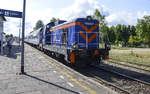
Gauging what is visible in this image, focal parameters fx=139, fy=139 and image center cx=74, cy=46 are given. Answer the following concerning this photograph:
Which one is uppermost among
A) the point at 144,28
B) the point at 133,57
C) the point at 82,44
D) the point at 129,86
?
the point at 144,28

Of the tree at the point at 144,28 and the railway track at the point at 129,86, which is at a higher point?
the tree at the point at 144,28

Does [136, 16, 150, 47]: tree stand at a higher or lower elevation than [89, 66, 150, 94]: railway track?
higher

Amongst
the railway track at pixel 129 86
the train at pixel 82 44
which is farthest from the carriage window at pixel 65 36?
the railway track at pixel 129 86

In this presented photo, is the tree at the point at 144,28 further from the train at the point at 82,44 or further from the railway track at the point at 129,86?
the railway track at the point at 129,86

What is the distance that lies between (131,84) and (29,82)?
4472mm

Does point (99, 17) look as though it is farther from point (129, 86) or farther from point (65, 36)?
point (129, 86)

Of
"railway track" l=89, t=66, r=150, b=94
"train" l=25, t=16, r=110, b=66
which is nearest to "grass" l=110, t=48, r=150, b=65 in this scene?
"train" l=25, t=16, r=110, b=66

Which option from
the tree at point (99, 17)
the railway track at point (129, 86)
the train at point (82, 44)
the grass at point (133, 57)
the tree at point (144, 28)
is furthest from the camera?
the tree at point (144, 28)

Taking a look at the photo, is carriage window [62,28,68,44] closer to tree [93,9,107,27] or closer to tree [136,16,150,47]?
tree [93,9,107,27]

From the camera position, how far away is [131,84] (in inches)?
247

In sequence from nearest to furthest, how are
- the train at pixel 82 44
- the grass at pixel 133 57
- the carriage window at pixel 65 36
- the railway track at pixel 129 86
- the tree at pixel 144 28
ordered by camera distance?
the railway track at pixel 129 86, the train at pixel 82 44, the carriage window at pixel 65 36, the grass at pixel 133 57, the tree at pixel 144 28

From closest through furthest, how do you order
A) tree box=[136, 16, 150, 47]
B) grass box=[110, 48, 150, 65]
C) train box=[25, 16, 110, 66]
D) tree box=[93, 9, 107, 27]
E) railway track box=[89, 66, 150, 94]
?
railway track box=[89, 66, 150, 94], train box=[25, 16, 110, 66], grass box=[110, 48, 150, 65], tree box=[93, 9, 107, 27], tree box=[136, 16, 150, 47]

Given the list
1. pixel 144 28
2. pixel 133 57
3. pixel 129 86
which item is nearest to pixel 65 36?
pixel 129 86

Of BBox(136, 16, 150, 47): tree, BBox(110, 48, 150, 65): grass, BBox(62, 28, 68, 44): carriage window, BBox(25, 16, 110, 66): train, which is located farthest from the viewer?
BBox(136, 16, 150, 47): tree
